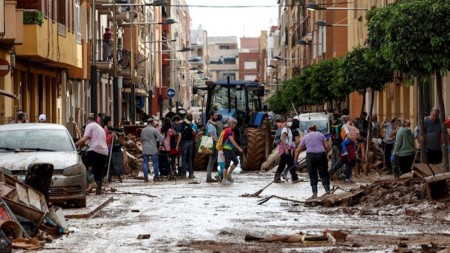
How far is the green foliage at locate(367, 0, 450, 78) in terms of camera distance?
91.6ft

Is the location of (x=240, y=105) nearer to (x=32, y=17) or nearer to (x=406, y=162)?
(x=32, y=17)

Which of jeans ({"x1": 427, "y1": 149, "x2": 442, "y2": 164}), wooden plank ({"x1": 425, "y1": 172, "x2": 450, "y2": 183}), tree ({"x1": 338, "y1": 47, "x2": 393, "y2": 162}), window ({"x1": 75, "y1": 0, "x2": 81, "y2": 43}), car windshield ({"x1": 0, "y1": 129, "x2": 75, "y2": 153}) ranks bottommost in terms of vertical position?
jeans ({"x1": 427, "y1": 149, "x2": 442, "y2": 164})

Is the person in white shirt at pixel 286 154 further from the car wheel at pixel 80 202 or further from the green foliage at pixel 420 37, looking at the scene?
the car wheel at pixel 80 202

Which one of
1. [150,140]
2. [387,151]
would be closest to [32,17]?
[150,140]

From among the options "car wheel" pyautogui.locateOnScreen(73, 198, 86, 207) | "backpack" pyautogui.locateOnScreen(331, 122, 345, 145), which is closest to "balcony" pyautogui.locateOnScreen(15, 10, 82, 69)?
"backpack" pyautogui.locateOnScreen(331, 122, 345, 145)

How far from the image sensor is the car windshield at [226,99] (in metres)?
44.6

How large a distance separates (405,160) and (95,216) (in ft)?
36.6

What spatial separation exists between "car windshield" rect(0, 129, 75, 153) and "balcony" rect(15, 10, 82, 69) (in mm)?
16372

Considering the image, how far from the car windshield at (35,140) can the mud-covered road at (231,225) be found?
4.56 ft

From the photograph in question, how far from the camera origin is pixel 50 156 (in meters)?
22.5

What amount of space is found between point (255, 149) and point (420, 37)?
1383 cm

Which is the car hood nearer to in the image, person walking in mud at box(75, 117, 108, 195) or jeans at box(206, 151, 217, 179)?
person walking in mud at box(75, 117, 108, 195)

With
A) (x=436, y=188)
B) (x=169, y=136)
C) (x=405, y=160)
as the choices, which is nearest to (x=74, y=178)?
(x=436, y=188)

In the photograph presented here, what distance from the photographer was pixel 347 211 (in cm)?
2184
